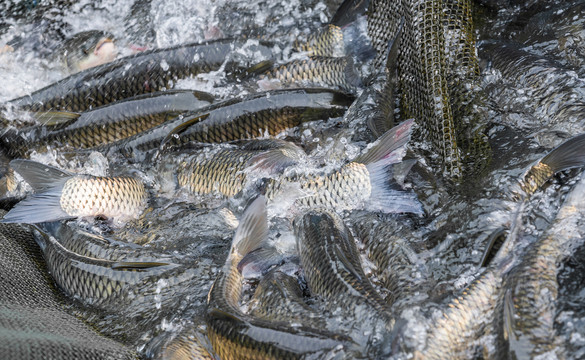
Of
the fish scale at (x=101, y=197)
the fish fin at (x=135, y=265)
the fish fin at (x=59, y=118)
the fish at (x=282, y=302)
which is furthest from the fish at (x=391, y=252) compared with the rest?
the fish fin at (x=59, y=118)

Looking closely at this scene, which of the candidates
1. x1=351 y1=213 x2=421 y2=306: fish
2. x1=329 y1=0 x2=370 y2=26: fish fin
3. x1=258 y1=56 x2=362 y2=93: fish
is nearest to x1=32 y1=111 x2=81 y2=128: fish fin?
x1=258 y1=56 x2=362 y2=93: fish

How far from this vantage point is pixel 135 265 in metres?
2.81

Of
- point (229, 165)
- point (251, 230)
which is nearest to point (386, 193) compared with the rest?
point (251, 230)

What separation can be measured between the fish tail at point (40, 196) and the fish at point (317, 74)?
1511 millimetres

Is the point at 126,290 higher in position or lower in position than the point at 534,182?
lower

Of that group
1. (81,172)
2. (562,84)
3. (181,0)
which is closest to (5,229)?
(81,172)

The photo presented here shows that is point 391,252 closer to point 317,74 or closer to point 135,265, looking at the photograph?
point 135,265

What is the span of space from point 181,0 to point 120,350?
135 inches

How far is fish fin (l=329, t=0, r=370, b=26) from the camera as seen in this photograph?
165 inches

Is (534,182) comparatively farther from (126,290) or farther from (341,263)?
(126,290)

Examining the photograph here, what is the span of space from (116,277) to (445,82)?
2.06 metres

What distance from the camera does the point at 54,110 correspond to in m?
3.99

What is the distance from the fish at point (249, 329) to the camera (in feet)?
6.88

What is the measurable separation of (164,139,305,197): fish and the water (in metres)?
0.08
